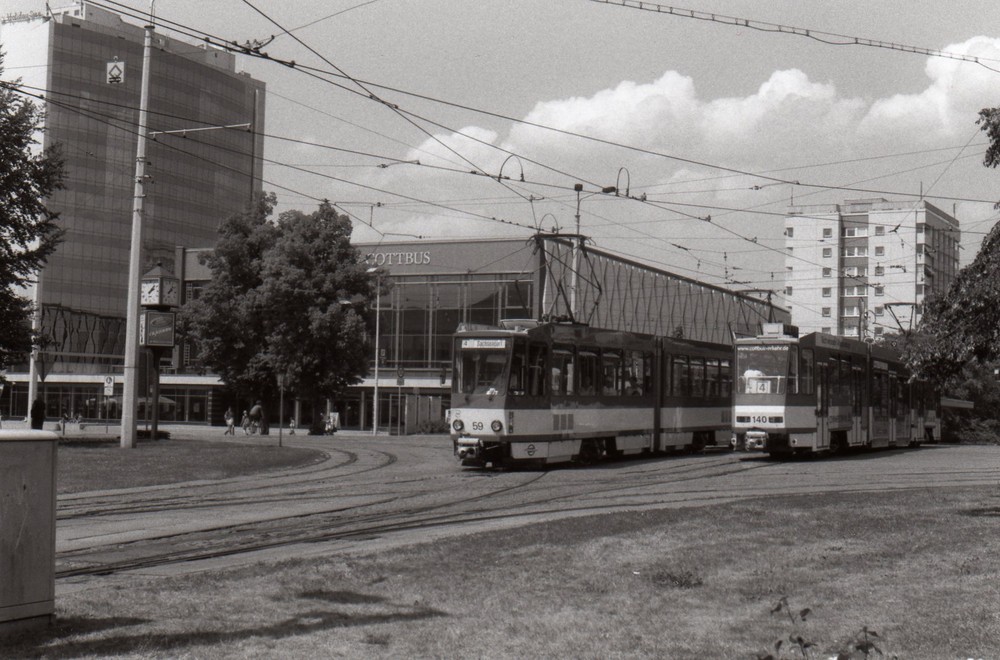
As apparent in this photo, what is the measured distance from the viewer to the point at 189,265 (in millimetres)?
78125

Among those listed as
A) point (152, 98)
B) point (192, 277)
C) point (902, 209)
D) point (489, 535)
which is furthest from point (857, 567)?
point (902, 209)

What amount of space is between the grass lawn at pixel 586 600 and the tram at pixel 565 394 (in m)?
→ 11.9

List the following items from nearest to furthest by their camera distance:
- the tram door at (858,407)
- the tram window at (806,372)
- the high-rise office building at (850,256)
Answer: the tram window at (806,372)
the tram door at (858,407)
the high-rise office building at (850,256)

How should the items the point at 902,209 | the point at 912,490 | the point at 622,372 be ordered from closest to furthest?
the point at 912,490, the point at 622,372, the point at 902,209

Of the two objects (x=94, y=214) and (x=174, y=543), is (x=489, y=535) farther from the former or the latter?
(x=94, y=214)

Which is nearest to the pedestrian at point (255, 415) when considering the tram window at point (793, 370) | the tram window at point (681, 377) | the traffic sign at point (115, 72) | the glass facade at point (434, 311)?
the glass facade at point (434, 311)

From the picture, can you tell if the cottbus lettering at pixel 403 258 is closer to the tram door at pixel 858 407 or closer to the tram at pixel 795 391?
the tram door at pixel 858 407

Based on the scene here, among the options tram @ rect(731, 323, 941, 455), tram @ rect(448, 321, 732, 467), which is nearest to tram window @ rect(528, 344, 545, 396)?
tram @ rect(448, 321, 732, 467)

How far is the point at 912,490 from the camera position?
1780 cm

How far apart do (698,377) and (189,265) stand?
174 ft

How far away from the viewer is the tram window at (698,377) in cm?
3216

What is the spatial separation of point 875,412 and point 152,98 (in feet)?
283

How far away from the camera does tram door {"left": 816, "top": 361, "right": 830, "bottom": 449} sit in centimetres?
2895

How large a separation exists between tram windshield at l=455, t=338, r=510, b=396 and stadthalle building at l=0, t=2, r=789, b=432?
27002mm
